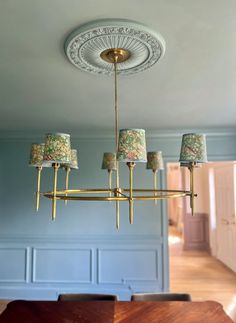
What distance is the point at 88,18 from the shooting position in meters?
1.46

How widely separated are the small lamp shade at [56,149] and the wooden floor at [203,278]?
10.5 feet

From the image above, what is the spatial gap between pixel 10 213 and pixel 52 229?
699 millimetres

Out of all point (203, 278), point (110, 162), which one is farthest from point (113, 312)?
point (203, 278)

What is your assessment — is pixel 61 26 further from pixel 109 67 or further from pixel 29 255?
pixel 29 255

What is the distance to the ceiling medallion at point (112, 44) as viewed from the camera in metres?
1.50

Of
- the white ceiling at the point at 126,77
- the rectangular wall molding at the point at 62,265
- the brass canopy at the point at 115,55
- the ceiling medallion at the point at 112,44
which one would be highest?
the white ceiling at the point at 126,77

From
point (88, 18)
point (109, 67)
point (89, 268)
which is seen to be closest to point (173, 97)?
point (109, 67)

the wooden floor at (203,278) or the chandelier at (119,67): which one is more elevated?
the chandelier at (119,67)

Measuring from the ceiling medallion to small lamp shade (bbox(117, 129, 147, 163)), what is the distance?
23.4 inches

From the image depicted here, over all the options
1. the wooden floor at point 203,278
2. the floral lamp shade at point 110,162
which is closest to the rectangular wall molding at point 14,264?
the wooden floor at point 203,278

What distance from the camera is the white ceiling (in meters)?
1.41

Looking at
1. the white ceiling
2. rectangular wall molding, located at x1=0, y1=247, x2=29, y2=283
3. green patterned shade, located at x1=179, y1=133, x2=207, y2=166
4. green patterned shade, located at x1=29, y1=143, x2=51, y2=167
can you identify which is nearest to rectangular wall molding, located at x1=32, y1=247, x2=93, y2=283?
rectangular wall molding, located at x1=0, y1=247, x2=29, y2=283

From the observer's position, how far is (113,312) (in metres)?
1.94

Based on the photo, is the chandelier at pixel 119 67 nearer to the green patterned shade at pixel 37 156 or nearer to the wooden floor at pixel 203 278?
the green patterned shade at pixel 37 156
